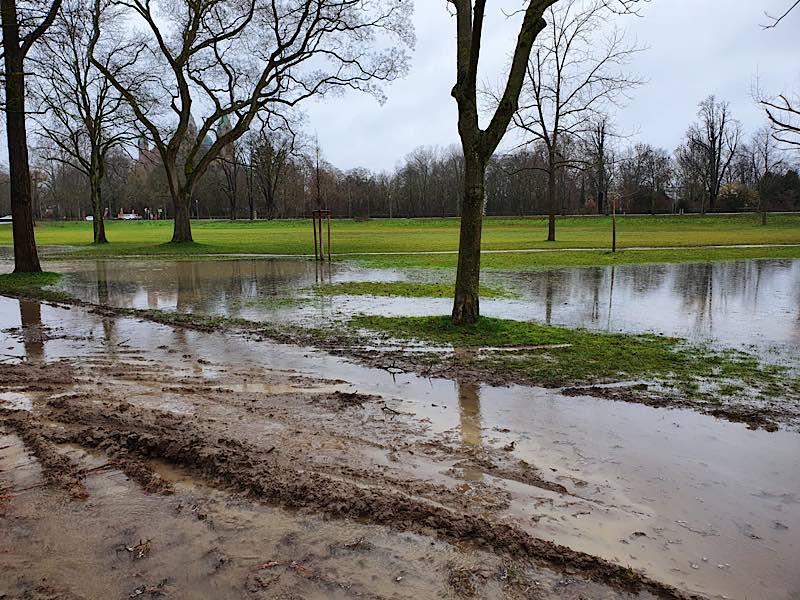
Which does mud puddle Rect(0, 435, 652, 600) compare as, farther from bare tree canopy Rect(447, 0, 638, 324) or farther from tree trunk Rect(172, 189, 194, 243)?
tree trunk Rect(172, 189, 194, 243)

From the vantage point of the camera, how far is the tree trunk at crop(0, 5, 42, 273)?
57.5 ft

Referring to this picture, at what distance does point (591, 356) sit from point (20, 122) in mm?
17937

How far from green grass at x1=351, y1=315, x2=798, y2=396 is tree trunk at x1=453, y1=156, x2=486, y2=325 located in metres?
0.27

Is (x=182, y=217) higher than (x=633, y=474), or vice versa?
(x=182, y=217)

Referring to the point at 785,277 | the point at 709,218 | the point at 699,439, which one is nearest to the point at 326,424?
the point at 699,439

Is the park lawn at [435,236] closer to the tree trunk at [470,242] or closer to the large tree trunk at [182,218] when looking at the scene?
the large tree trunk at [182,218]

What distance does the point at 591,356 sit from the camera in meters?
7.98

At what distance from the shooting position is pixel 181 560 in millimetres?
3287

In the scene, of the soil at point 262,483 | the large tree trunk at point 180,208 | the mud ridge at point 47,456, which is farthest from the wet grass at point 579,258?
the mud ridge at point 47,456

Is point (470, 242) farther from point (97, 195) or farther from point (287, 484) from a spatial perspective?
point (97, 195)

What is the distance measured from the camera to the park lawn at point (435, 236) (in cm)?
3170

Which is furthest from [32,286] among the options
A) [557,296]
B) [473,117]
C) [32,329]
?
[557,296]

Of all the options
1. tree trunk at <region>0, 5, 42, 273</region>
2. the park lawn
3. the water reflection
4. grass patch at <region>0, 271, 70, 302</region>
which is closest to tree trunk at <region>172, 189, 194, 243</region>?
the park lawn

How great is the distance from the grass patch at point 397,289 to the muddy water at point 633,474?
21.7 ft
